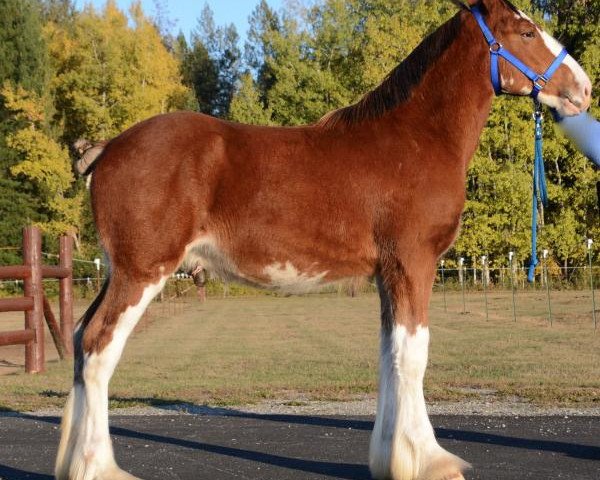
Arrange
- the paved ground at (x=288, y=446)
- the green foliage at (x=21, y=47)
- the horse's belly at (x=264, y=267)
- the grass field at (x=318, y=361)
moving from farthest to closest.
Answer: the green foliage at (x=21, y=47) < the grass field at (x=318, y=361) < the paved ground at (x=288, y=446) < the horse's belly at (x=264, y=267)

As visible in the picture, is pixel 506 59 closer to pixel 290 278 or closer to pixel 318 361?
pixel 290 278

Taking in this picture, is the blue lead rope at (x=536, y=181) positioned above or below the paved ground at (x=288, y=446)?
above

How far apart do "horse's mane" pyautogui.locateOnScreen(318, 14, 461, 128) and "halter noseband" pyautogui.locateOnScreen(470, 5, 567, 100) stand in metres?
0.15

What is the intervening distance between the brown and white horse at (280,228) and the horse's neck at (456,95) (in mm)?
65

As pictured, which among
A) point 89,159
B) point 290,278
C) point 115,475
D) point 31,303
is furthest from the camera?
point 31,303

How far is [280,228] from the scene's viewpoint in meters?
5.74

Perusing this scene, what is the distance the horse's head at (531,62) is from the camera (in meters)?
6.16

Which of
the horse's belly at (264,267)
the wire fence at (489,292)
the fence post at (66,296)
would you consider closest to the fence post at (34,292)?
the fence post at (66,296)

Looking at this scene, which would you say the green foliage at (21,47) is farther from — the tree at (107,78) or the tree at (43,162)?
the tree at (107,78)

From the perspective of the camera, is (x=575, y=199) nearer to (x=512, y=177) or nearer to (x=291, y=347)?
(x=512, y=177)

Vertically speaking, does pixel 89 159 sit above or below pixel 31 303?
above

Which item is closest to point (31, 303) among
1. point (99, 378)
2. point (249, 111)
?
point (99, 378)

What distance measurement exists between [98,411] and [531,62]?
11.4 feet

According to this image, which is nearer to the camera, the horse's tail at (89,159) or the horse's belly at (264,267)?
the horse's belly at (264,267)
